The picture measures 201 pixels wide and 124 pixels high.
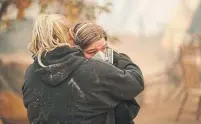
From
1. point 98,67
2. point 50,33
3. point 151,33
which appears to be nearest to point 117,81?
point 98,67

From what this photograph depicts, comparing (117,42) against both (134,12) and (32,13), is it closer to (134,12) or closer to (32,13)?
(134,12)

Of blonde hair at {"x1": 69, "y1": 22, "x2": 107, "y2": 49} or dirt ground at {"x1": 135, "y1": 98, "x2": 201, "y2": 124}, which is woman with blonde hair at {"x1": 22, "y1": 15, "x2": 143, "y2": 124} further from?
dirt ground at {"x1": 135, "y1": 98, "x2": 201, "y2": 124}

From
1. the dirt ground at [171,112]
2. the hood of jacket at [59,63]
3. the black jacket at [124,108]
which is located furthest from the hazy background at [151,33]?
the hood of jacket at [59,63]

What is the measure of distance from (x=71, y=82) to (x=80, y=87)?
4 centimetres

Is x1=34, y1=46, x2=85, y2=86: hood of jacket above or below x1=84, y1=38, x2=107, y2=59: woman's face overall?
below

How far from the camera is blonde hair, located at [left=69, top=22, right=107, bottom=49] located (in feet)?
5.35

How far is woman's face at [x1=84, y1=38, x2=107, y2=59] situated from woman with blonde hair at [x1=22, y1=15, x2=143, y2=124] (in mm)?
28

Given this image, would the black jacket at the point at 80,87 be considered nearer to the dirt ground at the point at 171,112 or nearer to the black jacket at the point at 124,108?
the black jacket at the point at 124,108

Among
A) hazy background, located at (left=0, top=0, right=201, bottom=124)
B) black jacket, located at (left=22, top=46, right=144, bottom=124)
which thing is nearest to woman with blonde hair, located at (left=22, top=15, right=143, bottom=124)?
black jacket, located at (left=22, top=46, right=144, bottom=124)

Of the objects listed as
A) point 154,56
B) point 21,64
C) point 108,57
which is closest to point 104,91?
point 108,57

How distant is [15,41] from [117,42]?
0.90m

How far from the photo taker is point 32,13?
355cm

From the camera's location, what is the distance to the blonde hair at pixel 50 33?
5.37ft

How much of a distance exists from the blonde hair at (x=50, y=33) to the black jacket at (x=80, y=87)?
0.09 ft
